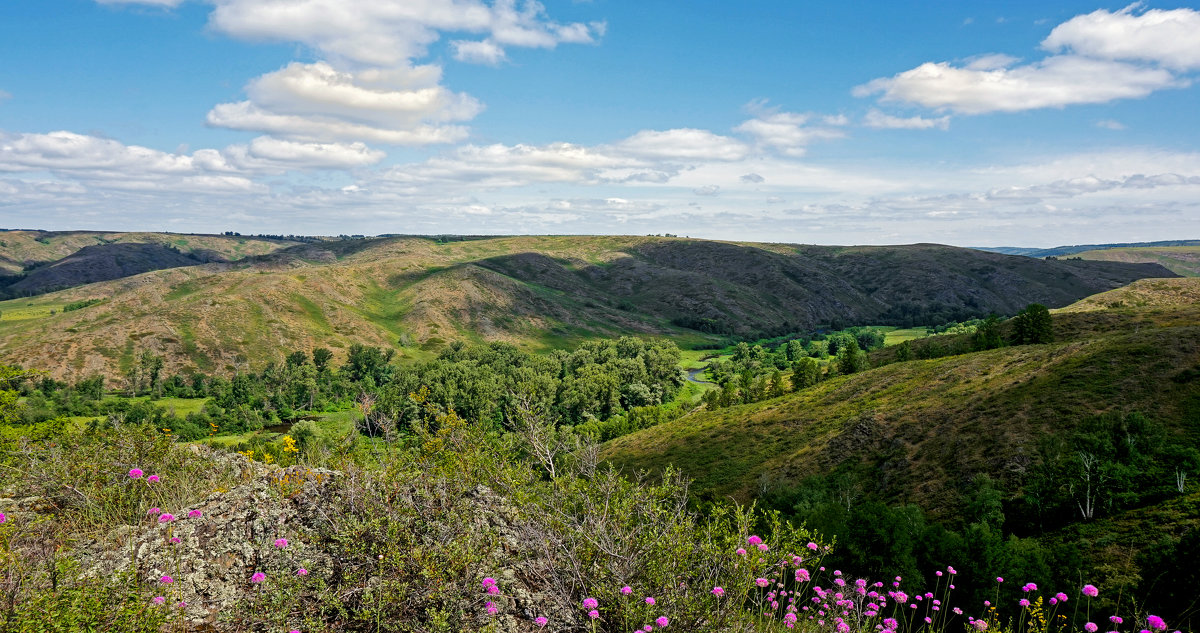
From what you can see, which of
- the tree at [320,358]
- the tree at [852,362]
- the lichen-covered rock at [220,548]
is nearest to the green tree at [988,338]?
the tree at [852,362]

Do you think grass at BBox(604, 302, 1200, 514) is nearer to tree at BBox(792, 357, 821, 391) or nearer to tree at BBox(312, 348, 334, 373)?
tree at BBox(792, 357, 821, 391)

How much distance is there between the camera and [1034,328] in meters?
91.6

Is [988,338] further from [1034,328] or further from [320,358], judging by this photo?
[320,358]

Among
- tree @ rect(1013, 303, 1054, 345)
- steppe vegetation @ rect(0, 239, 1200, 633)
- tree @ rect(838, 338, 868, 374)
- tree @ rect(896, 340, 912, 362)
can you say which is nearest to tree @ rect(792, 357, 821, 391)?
tree @ rect(838, 338, 868, 374)

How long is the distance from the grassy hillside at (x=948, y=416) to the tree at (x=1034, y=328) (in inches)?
188

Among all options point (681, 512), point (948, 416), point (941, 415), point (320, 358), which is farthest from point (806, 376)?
point (320, 358)

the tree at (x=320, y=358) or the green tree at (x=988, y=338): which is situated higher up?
the green tree at (x=988, y=338)

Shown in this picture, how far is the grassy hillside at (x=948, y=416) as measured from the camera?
1966 inches

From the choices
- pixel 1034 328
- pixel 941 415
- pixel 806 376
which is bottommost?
pixel 806 376

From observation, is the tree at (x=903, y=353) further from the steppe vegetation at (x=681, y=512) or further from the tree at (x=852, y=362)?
the steppe vegetation at (x=681, y=512)

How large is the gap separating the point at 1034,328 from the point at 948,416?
46.3 meters

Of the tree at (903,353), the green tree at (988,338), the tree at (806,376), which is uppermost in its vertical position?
the green tree at (988,338)

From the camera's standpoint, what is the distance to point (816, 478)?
180ft

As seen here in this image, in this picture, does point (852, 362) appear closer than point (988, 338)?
No
